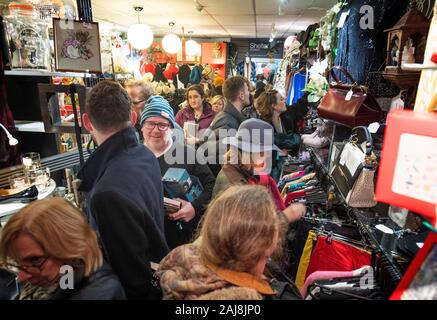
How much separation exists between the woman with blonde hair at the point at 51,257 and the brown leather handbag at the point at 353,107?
175cm

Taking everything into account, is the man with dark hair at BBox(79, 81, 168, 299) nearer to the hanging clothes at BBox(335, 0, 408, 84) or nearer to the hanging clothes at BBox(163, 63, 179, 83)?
the hanging clothes at BBox(335, 0, 408, 84)

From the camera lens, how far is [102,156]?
4.73 ft

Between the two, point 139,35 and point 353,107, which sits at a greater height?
point 139,35

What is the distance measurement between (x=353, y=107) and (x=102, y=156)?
1.61 m

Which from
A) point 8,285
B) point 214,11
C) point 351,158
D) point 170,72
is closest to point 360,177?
point 351,158

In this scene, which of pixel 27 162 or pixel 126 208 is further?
pixel 27 162

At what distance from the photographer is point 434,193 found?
713 mm

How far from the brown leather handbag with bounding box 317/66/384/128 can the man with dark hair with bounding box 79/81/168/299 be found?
4.43 ft

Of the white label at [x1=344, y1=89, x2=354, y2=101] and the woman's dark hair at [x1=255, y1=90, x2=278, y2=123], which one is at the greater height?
the white label at [x1=344, y1=89, x2=354, y2=101]

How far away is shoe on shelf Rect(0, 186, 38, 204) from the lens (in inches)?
65.4

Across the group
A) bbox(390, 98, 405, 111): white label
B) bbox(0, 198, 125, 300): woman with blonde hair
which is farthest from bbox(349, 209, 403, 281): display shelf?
bbox(0, 198, 125, 300): woman with blonde hair

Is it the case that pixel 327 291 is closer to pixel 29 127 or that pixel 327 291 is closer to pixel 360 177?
pixel 360 177

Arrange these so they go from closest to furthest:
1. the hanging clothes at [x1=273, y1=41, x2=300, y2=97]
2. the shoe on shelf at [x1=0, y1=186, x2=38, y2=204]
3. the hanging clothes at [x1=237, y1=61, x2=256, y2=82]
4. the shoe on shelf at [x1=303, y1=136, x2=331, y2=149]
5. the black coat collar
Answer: the black coat collar
the shoe on shelf at [x1=0, y1=186, x2=38, y2=204]
the shoe on shelf at [x1=303, y1=136, x2=331, y2=149]
the hanging clothes at [x1=273, y1=41, x2=300, y2=97]
the hanging clothes at [x1=237, y1=61, x2=256, y2=82]

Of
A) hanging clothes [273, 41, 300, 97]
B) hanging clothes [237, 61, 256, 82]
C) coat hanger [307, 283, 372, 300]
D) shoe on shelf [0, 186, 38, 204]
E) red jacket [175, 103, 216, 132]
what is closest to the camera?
coat hanger [307, 283, 372, 300]
